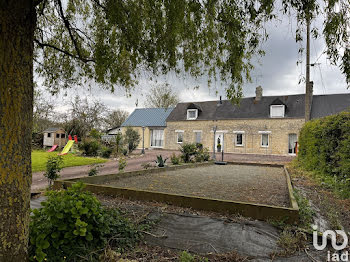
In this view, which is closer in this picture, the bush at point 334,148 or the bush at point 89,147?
the bush at point 334,148

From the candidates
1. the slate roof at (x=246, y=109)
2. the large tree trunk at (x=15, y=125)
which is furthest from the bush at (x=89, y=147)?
the large tree trunk at (x=15, y=125)

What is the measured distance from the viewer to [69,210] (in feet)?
8.00

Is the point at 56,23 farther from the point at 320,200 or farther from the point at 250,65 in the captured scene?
the point at 320,200

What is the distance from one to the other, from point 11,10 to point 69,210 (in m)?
1.92

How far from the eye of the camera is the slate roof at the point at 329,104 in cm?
2264

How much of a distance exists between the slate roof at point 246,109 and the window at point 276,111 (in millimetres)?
400

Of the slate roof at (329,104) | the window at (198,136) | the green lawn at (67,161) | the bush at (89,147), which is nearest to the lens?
the green lawn at (67,161)

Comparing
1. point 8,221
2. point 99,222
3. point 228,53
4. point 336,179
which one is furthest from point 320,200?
point 8,221

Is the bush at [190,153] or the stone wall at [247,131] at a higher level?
the stone wall at [247,131]

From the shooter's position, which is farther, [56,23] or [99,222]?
[56,23]

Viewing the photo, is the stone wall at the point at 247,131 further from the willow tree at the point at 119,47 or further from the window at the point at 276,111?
the willow tree at the point at 119,47

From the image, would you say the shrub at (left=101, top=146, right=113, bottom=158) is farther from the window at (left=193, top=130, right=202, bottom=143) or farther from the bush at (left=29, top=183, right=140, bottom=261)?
the bush at (left=29, top=183, right=140, bottom=261)

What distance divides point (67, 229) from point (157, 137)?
27.7 meters

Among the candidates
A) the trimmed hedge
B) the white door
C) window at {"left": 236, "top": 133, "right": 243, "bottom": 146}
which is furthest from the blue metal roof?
the trimmed hedge
